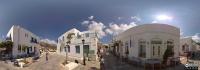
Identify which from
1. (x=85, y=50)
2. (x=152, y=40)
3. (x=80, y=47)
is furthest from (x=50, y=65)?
(x=152, y=40)

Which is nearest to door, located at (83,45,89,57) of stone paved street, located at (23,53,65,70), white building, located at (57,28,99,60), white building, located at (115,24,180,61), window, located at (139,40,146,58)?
white building, located at (57,28,99,60)

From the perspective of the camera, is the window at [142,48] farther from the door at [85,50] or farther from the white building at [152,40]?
the door at [85,50]

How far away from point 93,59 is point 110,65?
3.14m

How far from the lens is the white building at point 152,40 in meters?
19.0

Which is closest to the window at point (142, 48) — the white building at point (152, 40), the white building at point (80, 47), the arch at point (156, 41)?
the white building at point (152, 40)

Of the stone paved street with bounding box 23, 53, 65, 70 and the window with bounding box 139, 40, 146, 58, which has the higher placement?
the window with bounding box 139, 40, 146, 58

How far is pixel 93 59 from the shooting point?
22938 millimetres

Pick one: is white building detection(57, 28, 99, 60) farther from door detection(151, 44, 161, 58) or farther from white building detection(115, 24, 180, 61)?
door detection(151, 44, 161, 58)

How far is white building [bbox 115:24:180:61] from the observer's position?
19.0 meters

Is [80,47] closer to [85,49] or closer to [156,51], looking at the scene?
[85,49]

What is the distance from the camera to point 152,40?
1988cm

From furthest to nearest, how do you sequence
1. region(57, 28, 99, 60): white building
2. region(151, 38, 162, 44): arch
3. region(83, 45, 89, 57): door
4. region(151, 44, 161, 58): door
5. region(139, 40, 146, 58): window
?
region(83, 45, 89, 57): door → region(57, 28, 99, 60): white building → region(139, 40, 146, 58): window → region(151, 38, 162, 44): arch → region(151, 44, 161, 58): door

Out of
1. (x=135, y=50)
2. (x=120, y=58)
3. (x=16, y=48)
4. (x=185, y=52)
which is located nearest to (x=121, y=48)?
(x=120, y=58)

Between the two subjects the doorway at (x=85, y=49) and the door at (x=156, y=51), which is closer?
the door at (x=156, y=51)
